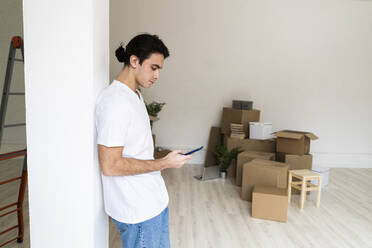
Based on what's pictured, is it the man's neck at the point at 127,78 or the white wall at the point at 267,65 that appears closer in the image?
the man's neck at the point at 127,78

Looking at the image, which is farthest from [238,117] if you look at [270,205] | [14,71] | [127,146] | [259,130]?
[14,71]

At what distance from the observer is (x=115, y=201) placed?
4.01 ft

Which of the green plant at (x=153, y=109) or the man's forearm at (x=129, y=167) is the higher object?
the green plant at (x=153, y=109)

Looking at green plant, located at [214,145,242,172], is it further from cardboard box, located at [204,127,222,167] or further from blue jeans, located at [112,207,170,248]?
blue jeans, located at [112,207,170,248]

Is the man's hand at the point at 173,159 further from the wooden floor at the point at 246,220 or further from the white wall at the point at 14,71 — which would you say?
the white wall at the point at 14,71

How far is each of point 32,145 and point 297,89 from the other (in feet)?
15.2

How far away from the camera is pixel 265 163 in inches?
134

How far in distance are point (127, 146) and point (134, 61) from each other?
0.36 m

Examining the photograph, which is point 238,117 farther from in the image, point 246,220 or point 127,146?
point 127,146

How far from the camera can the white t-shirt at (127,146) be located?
42.6 inches

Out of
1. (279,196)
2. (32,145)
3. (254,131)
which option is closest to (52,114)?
(32,145)

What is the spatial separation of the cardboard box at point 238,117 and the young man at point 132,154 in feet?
10.5

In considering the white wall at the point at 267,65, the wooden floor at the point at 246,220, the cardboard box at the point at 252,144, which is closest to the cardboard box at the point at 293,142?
the cardboard box at the point at 252,144

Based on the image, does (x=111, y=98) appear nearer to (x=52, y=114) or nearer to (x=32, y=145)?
(x=52, y=114)
